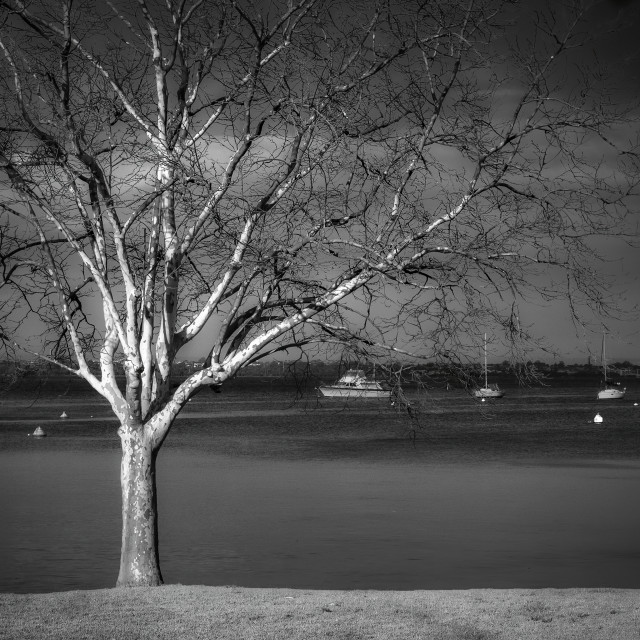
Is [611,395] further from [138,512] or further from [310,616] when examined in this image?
[310,616]

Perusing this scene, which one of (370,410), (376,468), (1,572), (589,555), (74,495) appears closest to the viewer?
(1,572)

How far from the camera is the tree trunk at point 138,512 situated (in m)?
10.0

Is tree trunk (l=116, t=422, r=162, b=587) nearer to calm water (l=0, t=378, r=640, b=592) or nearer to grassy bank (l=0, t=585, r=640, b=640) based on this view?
grassy bank (l=0, t=585, r=640, b=640)

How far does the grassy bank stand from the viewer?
8.02 m

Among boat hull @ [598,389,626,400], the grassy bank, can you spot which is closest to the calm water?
the grassy bank

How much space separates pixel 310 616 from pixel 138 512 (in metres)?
2.34

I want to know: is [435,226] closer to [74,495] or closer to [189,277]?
[189,277]

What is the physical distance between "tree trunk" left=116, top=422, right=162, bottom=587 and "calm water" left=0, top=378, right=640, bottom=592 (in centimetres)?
176

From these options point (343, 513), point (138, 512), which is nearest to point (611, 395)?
point (343, 513)

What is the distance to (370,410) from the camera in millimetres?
88750

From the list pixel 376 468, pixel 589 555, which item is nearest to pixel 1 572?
pixel 589 555

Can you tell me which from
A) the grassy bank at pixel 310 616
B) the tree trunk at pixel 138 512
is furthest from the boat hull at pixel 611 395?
the tree trunk at pixel 138 512

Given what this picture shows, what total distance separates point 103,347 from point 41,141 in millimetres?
2258

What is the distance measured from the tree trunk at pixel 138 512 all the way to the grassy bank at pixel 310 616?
0.35 m
